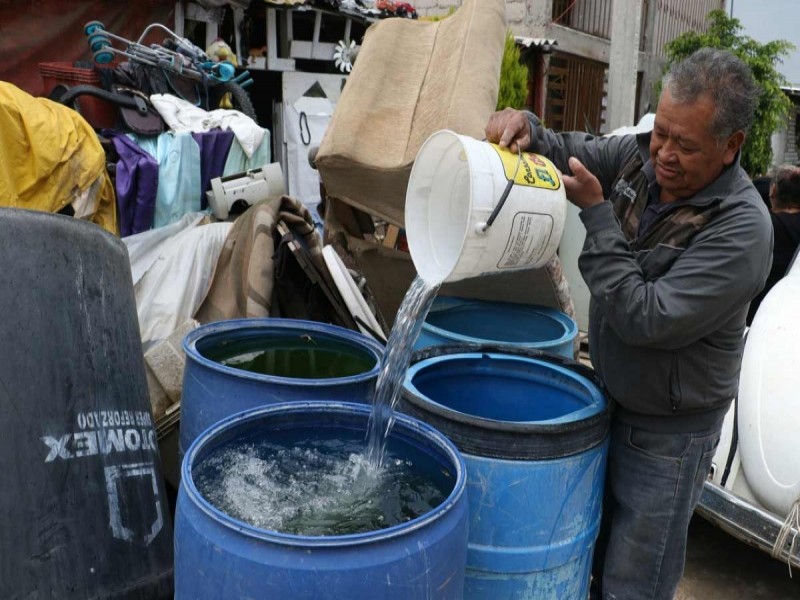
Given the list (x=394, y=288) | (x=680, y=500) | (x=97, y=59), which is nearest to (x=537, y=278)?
(x=394, y=288)

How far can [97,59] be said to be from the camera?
548 cm

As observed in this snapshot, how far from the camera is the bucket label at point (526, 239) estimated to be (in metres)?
2.03

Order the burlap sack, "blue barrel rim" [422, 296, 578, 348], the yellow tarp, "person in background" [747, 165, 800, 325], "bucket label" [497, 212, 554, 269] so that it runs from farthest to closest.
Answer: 1. "person in background" [747, 165, 800, 325]
2. the yellow tarp
3. the burlap sack
4. "blue barrel rim" [422, 296, 578, 348]
5. "bucket label" [497, 212, 554, 269]

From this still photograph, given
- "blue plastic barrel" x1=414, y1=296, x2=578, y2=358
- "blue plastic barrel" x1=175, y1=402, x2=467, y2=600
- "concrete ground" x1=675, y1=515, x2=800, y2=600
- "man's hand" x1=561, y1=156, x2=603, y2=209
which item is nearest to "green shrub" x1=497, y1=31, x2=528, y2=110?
"blue plastic barrel" x1=414, y1=296, x2=578, y2=358

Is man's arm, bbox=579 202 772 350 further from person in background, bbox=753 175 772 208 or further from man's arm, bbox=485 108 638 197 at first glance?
person in background, bbox=753 175 772 208

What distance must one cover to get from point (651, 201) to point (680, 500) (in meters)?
0.89

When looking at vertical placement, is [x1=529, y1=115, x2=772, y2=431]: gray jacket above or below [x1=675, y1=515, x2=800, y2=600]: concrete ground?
above

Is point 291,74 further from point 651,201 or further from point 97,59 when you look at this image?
point 651,201

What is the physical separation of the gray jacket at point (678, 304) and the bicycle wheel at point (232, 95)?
4586 millimetres

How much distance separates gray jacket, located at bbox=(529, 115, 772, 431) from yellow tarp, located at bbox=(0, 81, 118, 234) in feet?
9.32

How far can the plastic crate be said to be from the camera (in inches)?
192

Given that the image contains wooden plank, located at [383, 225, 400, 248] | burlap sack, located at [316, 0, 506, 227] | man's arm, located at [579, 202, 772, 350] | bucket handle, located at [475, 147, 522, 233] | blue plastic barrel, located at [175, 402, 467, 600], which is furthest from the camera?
wooden plank, located at [383, 225, 400, 248]

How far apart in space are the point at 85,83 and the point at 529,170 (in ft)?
14.3

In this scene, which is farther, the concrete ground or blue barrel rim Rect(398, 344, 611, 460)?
the concrete ground
